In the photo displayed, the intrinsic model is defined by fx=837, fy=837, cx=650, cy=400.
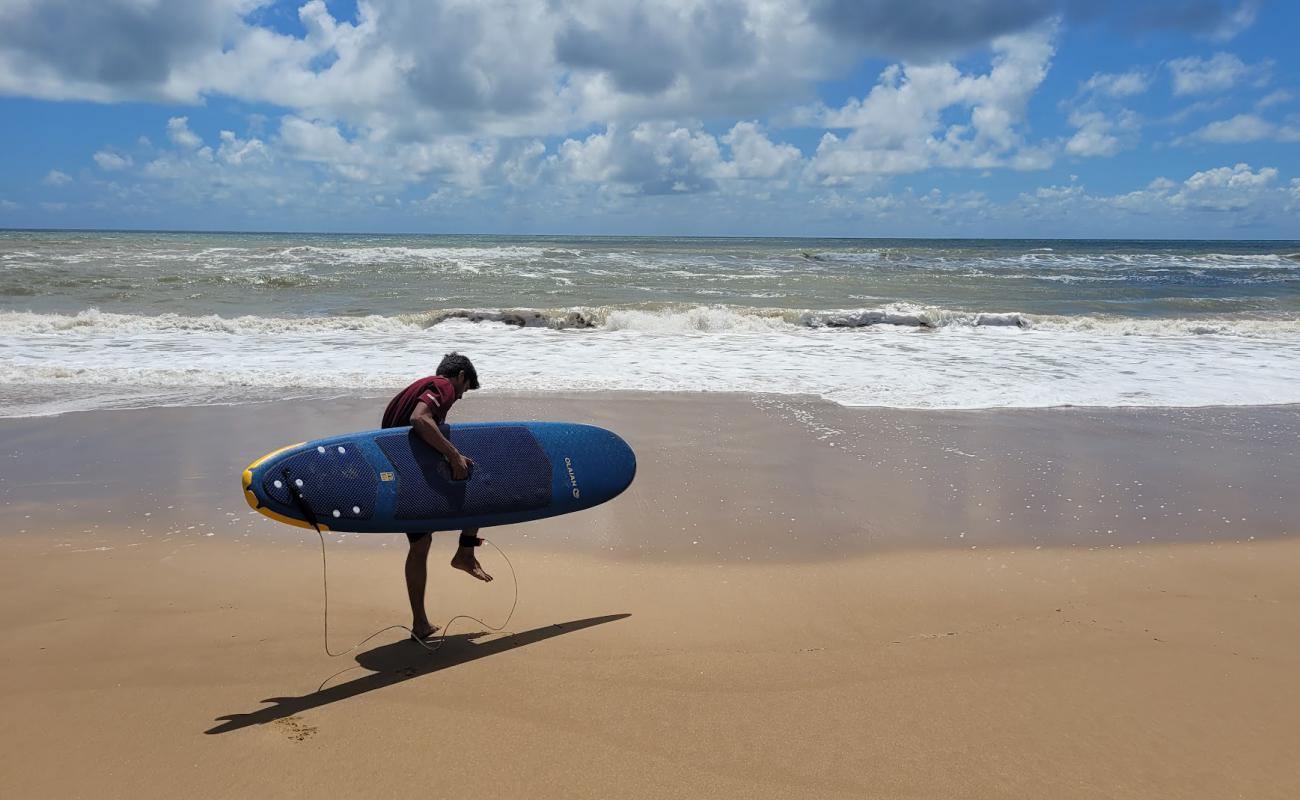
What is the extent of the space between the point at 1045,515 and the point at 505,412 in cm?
490

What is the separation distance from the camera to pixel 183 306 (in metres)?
19.6

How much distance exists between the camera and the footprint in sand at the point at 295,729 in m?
2.82

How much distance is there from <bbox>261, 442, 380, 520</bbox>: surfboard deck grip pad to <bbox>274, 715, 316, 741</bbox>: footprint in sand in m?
0.88

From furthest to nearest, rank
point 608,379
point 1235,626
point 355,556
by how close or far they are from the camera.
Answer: point 608,379 < point 355,556 < point 1235,626

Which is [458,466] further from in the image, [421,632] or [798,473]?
[798,473]

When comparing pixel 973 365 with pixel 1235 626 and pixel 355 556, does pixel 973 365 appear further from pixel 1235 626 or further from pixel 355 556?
pixel 355 556

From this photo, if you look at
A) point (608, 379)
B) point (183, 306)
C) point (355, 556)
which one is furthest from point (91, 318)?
point (355, 556)

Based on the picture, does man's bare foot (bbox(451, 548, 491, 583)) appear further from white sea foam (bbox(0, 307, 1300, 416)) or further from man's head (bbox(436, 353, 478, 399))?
white sea foam (bbox(0, 307, 1300, 416))

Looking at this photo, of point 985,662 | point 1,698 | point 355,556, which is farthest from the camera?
point 355,556

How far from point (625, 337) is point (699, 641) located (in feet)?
37.2

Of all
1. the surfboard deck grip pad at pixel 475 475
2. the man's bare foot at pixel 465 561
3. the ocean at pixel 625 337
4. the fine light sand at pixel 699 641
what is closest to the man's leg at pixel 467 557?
the man's bare foot at pixel 465 561

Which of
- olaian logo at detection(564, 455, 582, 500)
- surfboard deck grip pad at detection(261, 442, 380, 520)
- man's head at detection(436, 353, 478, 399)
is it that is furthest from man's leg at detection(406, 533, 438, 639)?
olaian logo at detection(564, 455, 582, 500)

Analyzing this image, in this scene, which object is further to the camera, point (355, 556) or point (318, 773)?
point (355, 556)

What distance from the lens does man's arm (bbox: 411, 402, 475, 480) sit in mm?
3449
